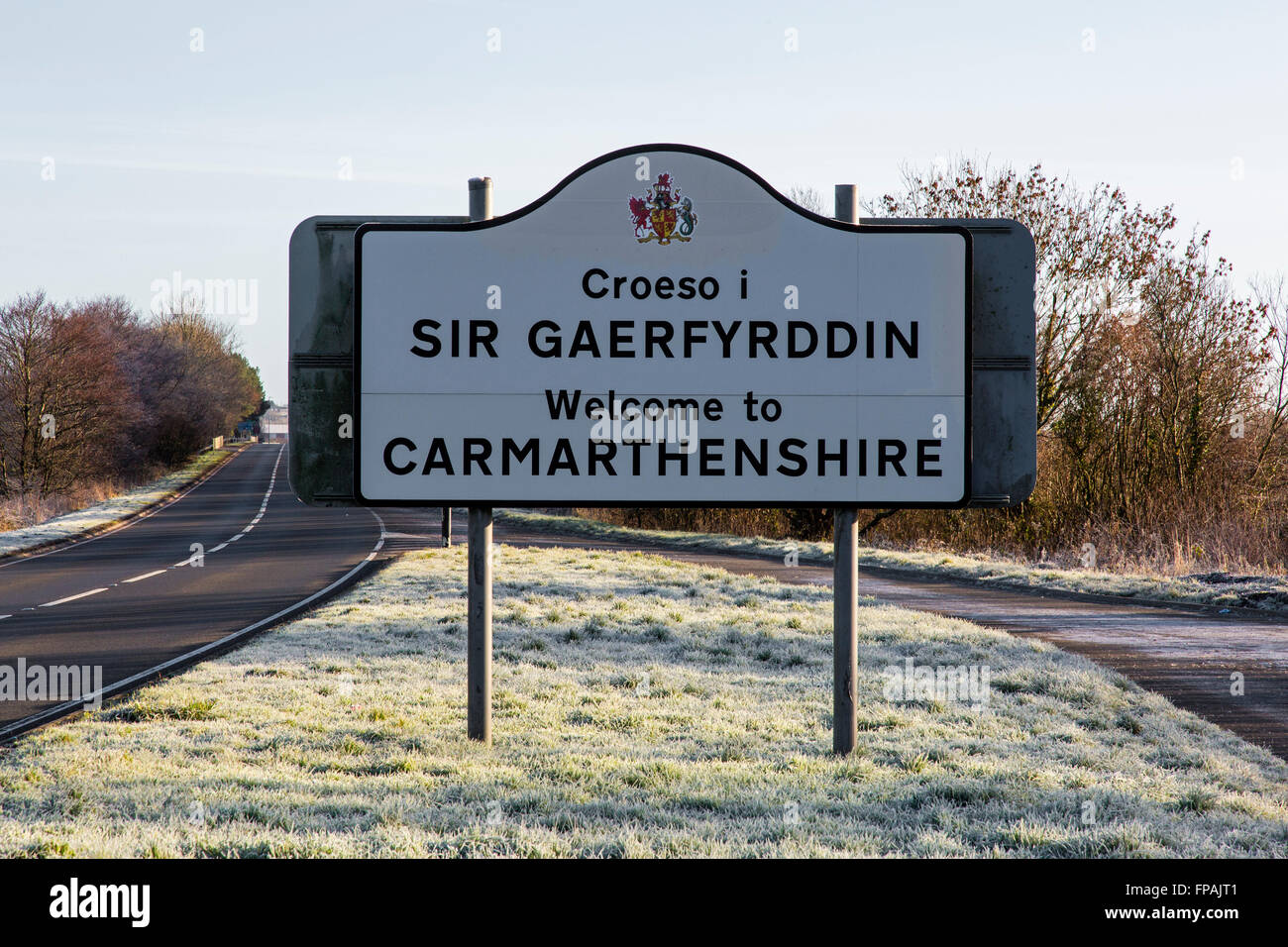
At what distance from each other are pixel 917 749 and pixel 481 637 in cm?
279

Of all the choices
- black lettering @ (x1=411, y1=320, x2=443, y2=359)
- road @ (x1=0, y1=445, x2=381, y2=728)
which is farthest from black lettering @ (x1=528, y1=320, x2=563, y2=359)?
road @ (x1=0, y1=445, x2=381, y2=728)

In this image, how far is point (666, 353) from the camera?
5906 millimetres

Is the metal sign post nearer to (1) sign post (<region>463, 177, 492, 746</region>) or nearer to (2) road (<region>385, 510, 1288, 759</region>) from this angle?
(1) sign post (<region>463, 177, 492, 746</region>)

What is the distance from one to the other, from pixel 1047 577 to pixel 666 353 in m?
12.7

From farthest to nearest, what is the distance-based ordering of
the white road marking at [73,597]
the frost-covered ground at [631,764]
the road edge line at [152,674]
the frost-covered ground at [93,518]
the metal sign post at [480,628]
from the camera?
the frost-covered ground at [93,518] → the white road marking at [73,597] → the road edge line at [152,674] → the metal sign post at [480,628] → the frost-covered ground at [631,764]

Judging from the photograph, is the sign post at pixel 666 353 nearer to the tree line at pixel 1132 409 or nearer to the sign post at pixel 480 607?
the sign post at pixel 480 607

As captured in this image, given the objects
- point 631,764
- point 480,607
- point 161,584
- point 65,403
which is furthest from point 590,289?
point 65,403

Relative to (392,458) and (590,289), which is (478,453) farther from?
(590,289)

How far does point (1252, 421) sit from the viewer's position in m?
21.3

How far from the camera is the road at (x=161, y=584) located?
10250mm

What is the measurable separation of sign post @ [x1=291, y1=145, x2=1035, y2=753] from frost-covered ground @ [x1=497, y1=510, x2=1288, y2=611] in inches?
390

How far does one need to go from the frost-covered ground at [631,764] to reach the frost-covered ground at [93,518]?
2035cm

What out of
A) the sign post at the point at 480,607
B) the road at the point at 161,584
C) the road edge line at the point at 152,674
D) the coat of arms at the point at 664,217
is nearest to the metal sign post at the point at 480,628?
the sign post at the point at 480,607
